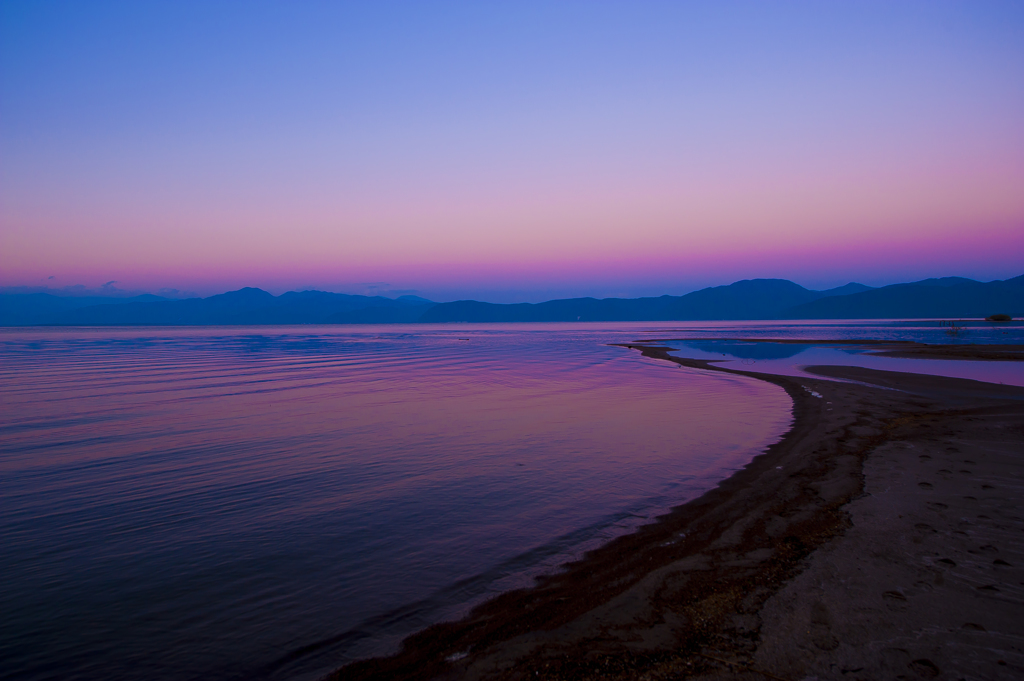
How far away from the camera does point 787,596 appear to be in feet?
18.4

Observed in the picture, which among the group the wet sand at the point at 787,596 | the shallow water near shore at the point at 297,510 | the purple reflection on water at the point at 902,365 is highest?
the wet sand at the point at 787,596

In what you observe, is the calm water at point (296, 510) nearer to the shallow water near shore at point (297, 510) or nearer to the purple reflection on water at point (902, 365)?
the shallow water near shore at point (297, 510)

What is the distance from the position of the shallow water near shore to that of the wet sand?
2.31 feet

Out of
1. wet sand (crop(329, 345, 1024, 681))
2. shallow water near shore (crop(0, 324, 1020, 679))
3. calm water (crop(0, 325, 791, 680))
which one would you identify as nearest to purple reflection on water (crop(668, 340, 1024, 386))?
calm water (crop(0, 325, 791, 680))

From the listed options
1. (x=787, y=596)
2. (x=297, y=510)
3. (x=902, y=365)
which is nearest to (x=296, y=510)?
(x=297, y=510)

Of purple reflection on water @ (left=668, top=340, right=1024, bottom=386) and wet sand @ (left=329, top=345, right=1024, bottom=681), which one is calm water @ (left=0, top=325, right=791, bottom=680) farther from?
purple reflection on water @ (left=668, top=340, right=1024, bottom=386)

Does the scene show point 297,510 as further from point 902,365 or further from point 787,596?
point 902,365

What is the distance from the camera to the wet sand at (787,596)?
4.54 metres

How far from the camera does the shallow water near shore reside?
551 cm

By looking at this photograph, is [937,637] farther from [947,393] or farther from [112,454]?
[947,393]

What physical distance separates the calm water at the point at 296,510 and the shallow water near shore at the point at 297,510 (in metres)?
0.03

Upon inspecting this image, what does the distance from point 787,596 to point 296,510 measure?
7.49 metres

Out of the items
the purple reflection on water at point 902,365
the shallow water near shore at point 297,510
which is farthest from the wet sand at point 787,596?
the purple reflection on water at point 902,365

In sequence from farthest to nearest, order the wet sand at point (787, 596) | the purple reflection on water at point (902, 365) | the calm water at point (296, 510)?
the purple reflection on water at point (902, 365), the calm water at point (296, 510), the wet sand at point (787, 596)
